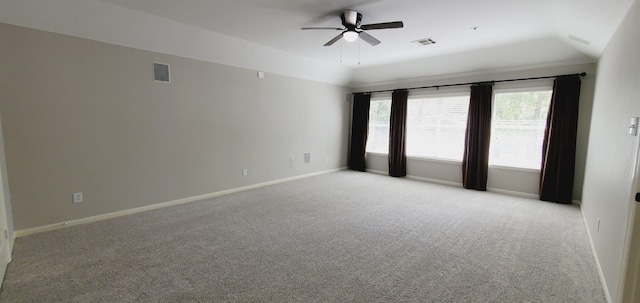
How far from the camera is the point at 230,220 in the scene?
3.56 m

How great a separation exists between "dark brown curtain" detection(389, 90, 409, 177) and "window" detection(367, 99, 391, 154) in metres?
0.40

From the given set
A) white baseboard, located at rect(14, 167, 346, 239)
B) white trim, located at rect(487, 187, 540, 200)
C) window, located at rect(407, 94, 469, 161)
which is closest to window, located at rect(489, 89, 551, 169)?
white trim, located at rect(487, 187, 540, 200)

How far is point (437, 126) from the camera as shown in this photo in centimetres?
610

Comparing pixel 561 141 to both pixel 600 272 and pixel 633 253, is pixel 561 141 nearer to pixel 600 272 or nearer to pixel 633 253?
pixel 600 272

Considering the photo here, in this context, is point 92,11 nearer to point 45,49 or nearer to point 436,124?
point 45,49

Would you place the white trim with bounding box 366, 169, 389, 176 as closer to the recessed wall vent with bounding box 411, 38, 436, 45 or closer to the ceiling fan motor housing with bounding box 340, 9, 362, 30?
the recessed wall vent with bounding box 411, 38, 436, 45

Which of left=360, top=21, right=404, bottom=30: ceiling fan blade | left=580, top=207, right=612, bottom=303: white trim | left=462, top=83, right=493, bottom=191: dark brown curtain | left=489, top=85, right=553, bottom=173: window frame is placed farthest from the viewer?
left=462, top=83, right=493, bottom=191: dark brown curtain

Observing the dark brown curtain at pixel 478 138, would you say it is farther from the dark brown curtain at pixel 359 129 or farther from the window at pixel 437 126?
the dark brown curtain at pixel 359 129

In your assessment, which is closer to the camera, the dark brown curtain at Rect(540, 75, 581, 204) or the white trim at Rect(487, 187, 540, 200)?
the dark brown curtain at Rect(540, 75, 581, 204)

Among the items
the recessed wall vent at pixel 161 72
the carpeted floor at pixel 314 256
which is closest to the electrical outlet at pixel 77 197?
the carpeted floor at pixel 314 256

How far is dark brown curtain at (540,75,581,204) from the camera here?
4.39 m

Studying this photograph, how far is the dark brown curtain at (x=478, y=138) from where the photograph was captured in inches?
206

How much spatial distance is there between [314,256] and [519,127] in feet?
15.6

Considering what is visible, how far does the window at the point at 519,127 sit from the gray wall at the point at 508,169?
0.17m
